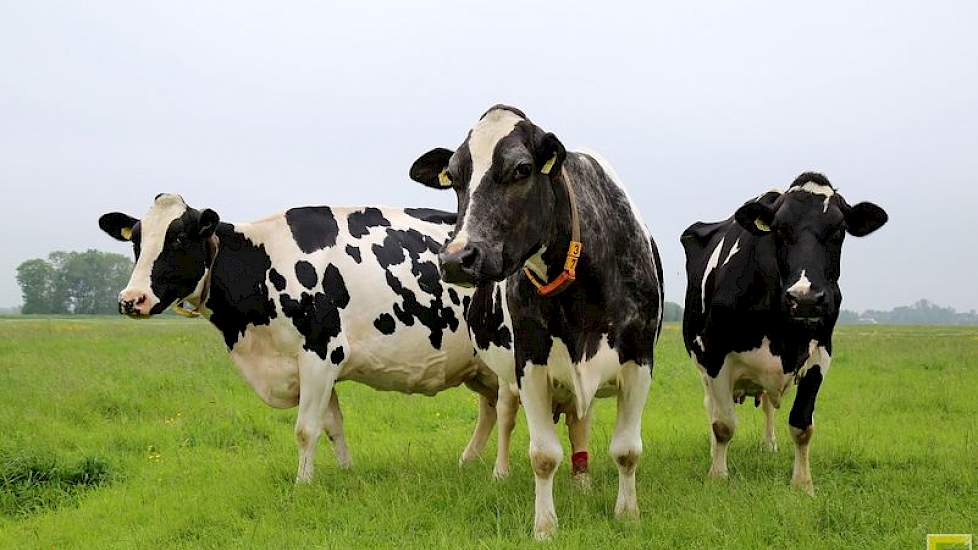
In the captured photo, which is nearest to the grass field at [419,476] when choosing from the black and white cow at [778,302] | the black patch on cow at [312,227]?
the black and white cow at [778,302]

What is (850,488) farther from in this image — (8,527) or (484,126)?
(8,527)

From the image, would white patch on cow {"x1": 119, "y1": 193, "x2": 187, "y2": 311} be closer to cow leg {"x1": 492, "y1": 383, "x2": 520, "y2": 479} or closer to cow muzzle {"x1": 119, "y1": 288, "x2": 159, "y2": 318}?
cow muzzle {"x1": 119, "y1": 288, "x2": 159, "y2": 318}

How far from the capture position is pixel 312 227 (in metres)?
8.19

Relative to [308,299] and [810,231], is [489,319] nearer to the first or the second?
[308,299]

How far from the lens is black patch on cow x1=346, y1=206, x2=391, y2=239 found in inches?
327

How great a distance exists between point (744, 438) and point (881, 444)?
141 cm

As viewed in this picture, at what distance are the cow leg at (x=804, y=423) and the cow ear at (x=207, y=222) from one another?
519cm

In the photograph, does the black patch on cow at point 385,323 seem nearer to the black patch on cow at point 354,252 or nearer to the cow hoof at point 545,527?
the black patch on cow at point 354,252

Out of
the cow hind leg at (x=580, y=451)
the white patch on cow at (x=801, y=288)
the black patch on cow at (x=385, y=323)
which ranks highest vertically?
the white patch on cow at (x=801, y=288)

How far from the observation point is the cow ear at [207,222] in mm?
A: 7711

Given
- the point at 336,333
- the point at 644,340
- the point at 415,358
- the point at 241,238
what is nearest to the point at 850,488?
the point at 644,340

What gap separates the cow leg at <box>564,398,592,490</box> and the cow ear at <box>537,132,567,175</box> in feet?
7.72

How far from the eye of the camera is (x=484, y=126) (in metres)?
4.98

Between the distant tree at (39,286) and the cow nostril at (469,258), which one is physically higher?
the cow nostril at (469,258)
